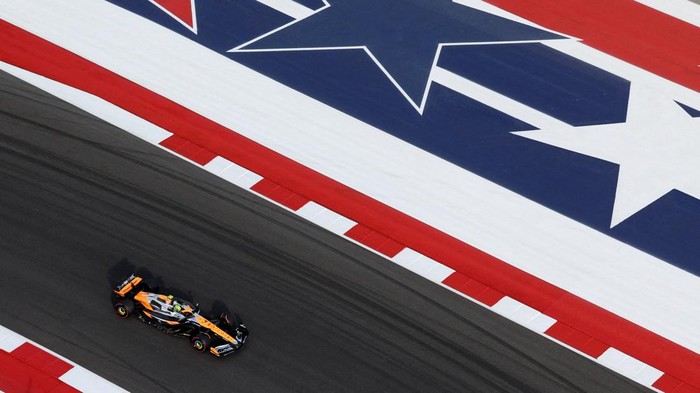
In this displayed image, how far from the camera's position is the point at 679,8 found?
33.2 metres

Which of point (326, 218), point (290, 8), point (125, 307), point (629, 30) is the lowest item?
point (125, 307)

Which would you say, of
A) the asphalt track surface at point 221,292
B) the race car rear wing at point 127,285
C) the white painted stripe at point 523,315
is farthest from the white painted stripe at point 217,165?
the white painted stripe at point 523,315

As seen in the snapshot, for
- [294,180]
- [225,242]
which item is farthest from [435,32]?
[225,242]

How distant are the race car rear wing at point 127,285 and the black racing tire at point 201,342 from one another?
6.38 ft

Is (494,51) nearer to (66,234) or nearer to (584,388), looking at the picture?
(584,388)

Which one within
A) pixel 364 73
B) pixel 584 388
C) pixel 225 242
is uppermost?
pixel 364 73

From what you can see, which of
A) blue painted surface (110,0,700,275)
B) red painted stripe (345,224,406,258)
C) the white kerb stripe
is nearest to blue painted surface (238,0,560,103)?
blue painted surface (110,0,700,275)

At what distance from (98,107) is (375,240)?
8554 millimetres

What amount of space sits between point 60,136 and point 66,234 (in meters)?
3.45

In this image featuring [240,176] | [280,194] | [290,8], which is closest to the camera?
[280,194]

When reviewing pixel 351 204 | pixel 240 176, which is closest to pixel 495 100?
pixel 351 204

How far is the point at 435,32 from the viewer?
3134cm

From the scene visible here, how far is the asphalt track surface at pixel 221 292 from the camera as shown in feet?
76.6

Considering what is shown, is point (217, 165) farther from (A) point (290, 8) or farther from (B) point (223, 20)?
(A) point (290, 8)
